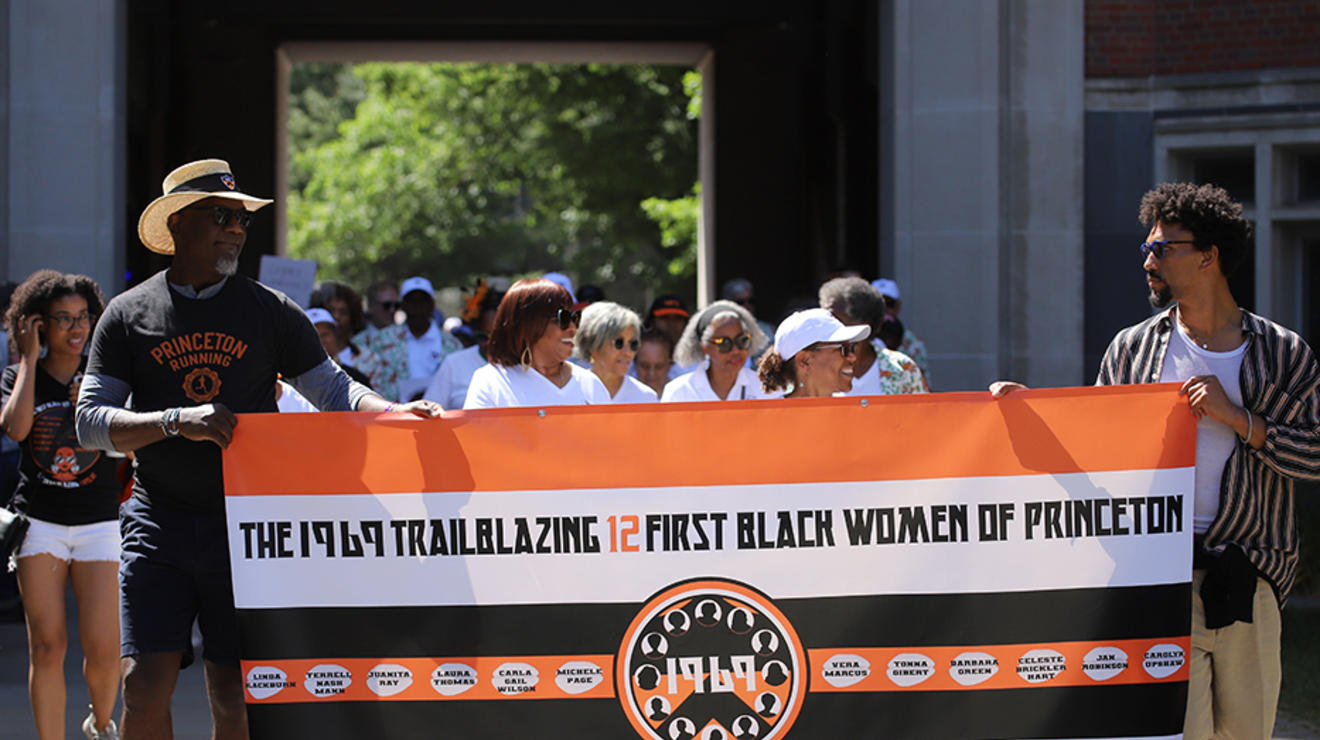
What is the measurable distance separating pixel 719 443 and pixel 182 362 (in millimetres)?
1654

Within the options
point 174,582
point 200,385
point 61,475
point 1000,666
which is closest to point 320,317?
point 61,475

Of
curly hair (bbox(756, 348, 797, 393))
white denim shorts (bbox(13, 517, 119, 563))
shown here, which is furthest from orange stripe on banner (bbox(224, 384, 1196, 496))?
white denim shorts (bbox(13, 517, 119, 563))

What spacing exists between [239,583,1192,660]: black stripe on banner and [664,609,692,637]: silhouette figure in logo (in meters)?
0.11

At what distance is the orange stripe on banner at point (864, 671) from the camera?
14.6 ft

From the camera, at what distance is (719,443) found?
4.53 m

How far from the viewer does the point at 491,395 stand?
528 cm

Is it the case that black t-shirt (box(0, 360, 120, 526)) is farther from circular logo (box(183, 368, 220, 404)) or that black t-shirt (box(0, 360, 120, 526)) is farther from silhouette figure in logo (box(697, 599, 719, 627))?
silhouette figure in logo (box(697, 599, 719, 627))

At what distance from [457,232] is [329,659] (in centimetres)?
4189

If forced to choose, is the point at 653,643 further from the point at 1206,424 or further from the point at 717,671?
the point at 1206,424

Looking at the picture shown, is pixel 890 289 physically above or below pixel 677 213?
below

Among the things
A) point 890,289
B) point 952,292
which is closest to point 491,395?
point 890,289

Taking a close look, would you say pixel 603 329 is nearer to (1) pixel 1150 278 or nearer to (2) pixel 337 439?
(2) pixel 337 439

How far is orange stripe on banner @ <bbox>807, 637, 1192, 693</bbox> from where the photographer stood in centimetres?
445

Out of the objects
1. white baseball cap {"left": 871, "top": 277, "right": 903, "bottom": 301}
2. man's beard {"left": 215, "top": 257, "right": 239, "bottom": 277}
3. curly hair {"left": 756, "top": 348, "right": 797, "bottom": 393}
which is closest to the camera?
man's beard {"left": 215, "top": 257, "right": 239, "bottom": 277}
